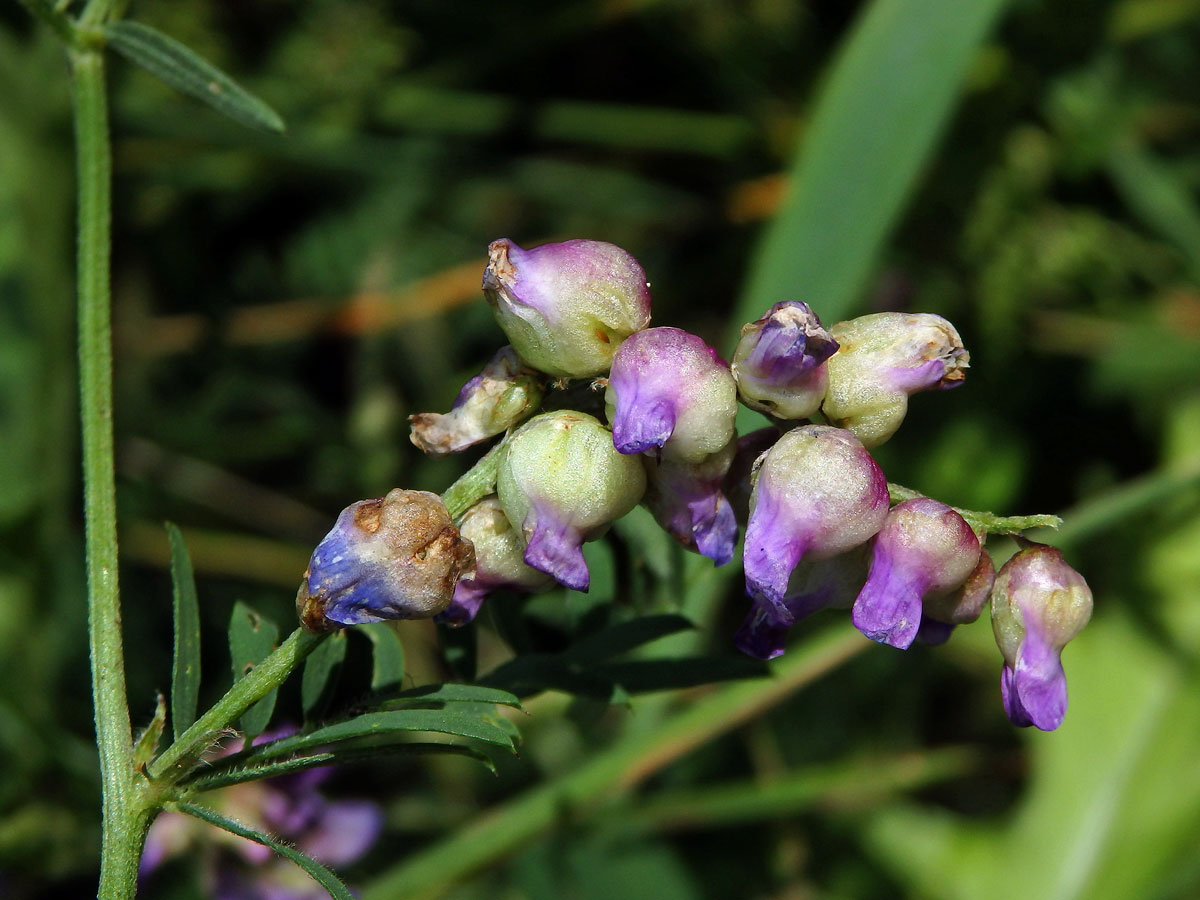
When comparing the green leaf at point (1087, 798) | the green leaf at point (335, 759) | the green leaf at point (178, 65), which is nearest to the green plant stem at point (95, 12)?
the green leaf at point (178, 65)

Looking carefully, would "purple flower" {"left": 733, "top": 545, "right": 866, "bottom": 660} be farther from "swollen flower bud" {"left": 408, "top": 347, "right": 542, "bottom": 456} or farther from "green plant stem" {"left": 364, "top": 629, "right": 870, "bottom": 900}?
"green plant stem" {"left": 364, "top": 629, "right": 870, "bottom": 900}

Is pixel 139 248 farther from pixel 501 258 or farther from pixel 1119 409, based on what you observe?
pixel 1119 409

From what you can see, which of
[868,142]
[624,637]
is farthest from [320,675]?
[868,142]

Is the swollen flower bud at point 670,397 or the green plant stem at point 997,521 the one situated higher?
the swollen flower bud at point 670,397

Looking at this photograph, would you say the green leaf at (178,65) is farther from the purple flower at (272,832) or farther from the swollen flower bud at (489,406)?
the purple flower at (272,832)

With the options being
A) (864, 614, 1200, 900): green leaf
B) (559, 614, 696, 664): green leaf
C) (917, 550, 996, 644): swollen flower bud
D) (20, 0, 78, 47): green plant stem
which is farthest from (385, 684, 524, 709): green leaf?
(864, 614, 1200, 900): green leaf

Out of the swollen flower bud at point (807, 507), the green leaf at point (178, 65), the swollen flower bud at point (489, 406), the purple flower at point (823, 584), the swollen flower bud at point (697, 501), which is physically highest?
the green leaf at point (178, 65)

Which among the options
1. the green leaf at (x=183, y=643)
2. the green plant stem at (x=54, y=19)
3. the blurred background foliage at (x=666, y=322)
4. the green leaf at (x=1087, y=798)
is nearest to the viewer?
the green leaf at (x=183, y=643)
